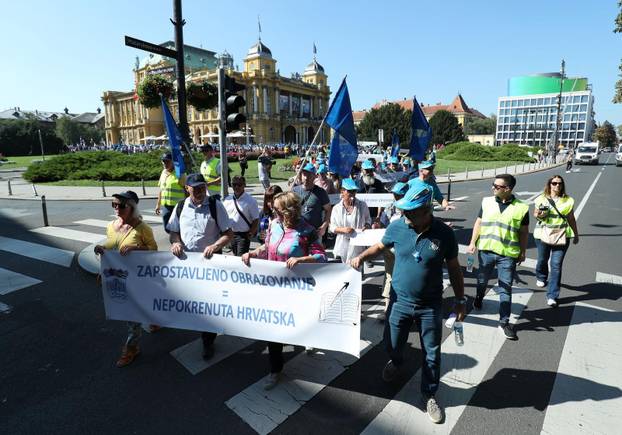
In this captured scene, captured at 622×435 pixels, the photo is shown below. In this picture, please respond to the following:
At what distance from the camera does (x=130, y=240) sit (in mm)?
3969

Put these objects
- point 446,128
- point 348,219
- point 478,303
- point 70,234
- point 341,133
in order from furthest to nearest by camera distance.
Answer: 1. point 446,128
2. point 70,234
3. point 341,133
4. point 478,303
5. point 348,219

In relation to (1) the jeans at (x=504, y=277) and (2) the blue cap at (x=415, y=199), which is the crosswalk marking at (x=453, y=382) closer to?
(1) the jeans at (x=504, y=277)

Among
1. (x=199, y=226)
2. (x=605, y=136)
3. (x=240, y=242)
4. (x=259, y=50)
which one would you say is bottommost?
(x=240, y=242)

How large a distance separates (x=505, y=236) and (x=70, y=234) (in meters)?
10.4

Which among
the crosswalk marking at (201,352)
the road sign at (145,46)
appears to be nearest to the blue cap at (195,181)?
the crosswalk marking at (201,352)

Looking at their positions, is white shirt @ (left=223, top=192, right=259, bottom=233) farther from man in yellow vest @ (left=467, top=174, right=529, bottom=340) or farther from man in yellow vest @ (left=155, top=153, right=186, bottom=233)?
man in yellow vest @ (left=467, top=174, right=529, bottom=340)

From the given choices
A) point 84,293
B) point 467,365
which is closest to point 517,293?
point 467,365

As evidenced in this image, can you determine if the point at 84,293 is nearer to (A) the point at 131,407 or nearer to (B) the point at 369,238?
(A) the point at 131,407

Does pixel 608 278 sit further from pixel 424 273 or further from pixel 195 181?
pixel 195 181

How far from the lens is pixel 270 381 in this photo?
3.58 meters

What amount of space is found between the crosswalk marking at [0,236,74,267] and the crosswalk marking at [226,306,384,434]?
5833 millimetres

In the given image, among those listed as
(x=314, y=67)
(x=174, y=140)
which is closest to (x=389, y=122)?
(x=314, y=67)

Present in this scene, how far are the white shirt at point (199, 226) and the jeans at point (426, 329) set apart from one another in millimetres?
2000

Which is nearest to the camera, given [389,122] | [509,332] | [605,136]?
[509,332]
